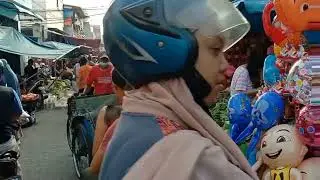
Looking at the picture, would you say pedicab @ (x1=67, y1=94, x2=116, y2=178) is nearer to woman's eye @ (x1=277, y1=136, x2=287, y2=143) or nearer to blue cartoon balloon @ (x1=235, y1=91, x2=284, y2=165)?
blue cartoon balloon @ (x1=235, y1=91, x2=284, y2=165)

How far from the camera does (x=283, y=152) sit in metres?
3.11

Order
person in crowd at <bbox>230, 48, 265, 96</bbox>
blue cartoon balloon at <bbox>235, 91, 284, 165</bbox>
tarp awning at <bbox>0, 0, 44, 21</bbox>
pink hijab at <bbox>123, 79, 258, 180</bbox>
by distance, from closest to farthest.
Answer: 1. pink hijab at <bbox>123, 79, 258, 180</bbox>
2. blue cartoon balloon at <bbox>235, 91, 284, 165</bbox>
3. person in crowd at <bbox>230, 48, 265, 96</bbox>
4. tarp awning at <bbox>0, 0, 44, 21</bbox>

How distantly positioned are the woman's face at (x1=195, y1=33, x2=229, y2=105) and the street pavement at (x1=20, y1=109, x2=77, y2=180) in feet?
19.4

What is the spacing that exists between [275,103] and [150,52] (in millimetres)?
1968

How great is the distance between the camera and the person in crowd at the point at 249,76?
4148 millimetres

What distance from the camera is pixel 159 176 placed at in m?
1.30

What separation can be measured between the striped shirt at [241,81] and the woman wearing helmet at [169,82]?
2.63m

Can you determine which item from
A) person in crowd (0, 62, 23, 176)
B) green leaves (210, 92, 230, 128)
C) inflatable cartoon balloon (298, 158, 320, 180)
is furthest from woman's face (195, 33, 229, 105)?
person in crowd (0, 62, 23, 176)

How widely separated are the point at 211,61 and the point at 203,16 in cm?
13

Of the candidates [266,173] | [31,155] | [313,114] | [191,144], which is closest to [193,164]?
[191,144]

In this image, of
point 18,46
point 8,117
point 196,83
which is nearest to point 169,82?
point 196,83

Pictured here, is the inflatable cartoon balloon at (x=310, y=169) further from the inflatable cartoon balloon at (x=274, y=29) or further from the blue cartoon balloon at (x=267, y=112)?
the inflatable cartoon balloon at (x=274, y=29)

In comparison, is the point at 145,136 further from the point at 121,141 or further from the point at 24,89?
the point at 24,89

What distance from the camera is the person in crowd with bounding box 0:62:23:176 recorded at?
487cm
